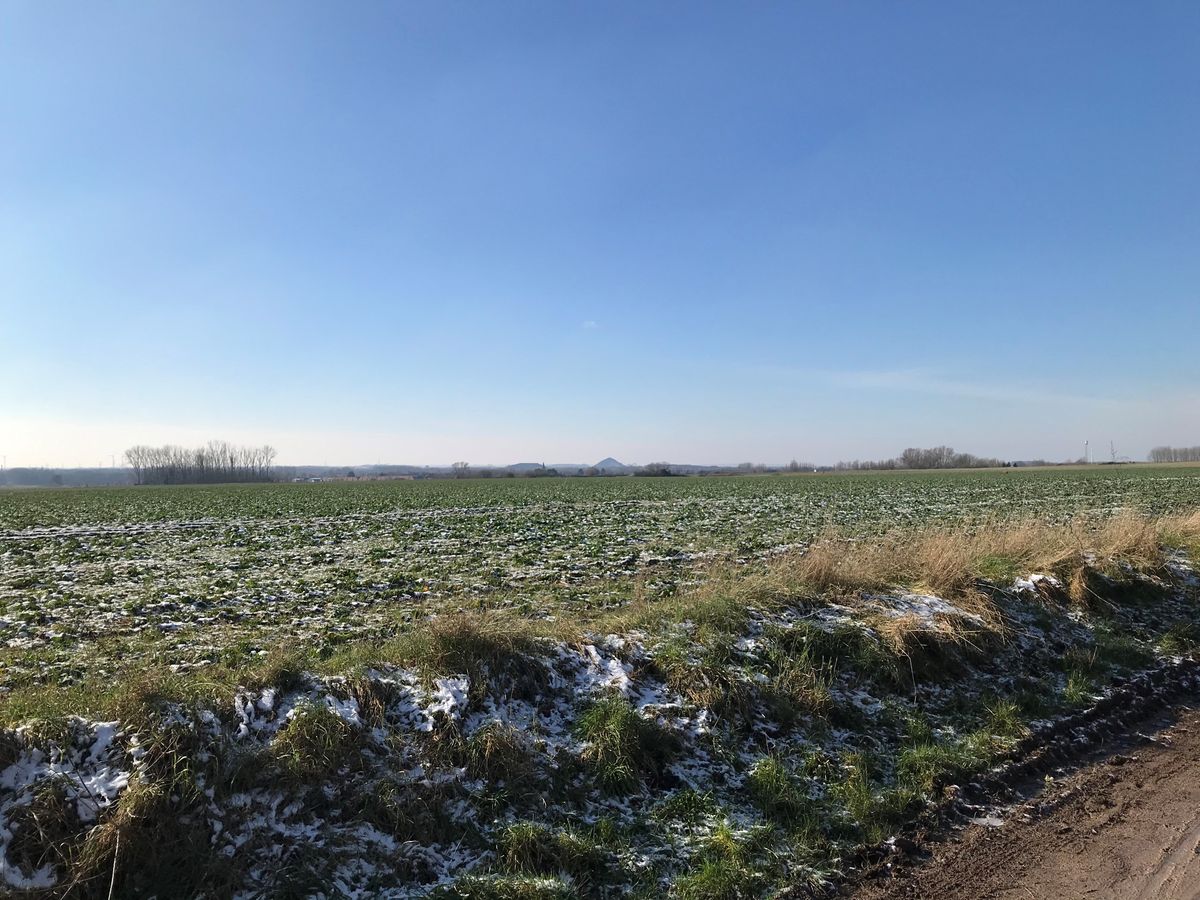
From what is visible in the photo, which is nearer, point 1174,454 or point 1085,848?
point 1085,848

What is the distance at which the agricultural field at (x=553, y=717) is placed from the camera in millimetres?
4426

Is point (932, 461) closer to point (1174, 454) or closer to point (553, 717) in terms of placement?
point (1174, 454)

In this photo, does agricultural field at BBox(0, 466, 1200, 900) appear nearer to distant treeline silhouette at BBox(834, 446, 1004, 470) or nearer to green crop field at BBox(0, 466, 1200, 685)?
green crop field at BBox(0, 466, 1200, 685)

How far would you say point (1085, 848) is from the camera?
4.90 m

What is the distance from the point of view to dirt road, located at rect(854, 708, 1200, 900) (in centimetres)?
445

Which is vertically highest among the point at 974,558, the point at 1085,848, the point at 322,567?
the point at 974,558

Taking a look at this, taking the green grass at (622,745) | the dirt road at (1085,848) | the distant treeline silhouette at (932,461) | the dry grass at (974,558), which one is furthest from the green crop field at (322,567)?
the distant treeline silhouette at (932,461)

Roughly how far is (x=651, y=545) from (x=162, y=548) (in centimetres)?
1451

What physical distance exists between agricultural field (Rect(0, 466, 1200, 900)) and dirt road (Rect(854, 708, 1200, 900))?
46 centimetres

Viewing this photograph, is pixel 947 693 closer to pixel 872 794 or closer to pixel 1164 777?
pixel 1164 777

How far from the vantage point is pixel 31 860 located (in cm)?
405

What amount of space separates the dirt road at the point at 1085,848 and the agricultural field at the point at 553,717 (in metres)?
0.46

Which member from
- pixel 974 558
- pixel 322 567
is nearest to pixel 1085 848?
pixel 974 558

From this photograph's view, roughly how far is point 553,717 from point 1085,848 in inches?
160
